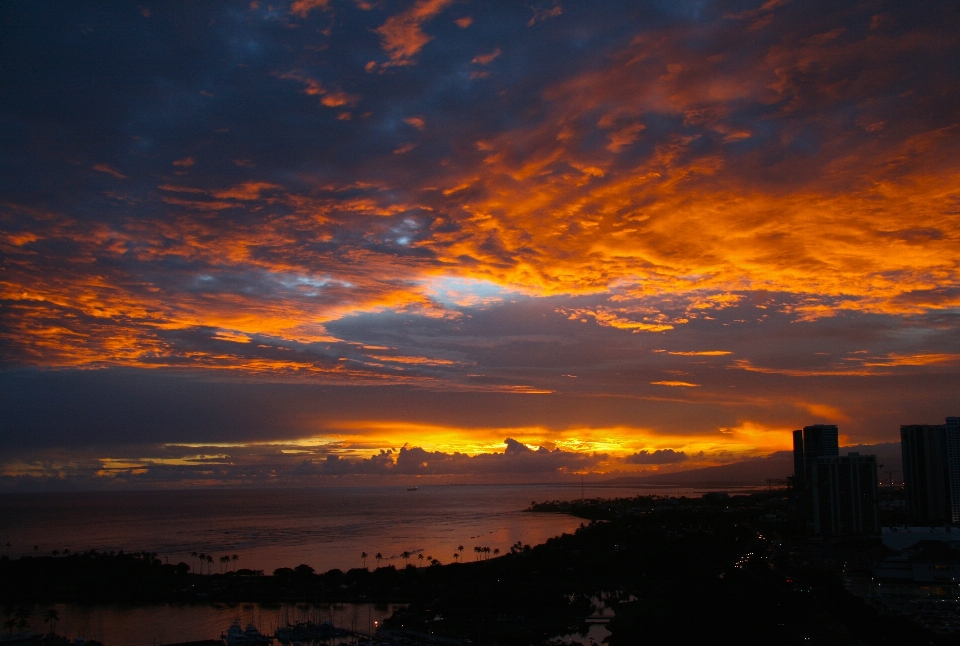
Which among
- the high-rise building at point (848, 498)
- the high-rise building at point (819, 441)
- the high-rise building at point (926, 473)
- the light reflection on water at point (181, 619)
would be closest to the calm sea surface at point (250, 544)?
the light reflection on water at point (181, 619)

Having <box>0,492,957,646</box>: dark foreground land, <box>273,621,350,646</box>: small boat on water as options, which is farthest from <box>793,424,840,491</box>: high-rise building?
<box>273,621,350,646</box>: small boat on water

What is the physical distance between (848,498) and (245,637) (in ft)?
106

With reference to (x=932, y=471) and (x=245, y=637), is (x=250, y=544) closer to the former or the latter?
(x=245, y=637)

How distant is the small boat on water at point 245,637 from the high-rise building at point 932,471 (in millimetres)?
39386

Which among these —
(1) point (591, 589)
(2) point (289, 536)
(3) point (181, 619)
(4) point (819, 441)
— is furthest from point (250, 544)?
(4) point (819, 441)

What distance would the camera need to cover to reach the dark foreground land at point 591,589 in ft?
46.9

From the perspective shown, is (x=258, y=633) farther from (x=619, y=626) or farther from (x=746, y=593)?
(x=746, y=593)

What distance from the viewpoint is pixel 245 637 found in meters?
16.3

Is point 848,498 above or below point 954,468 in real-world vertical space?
below

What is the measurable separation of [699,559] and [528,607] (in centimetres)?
901

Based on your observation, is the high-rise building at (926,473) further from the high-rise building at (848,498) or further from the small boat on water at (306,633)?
the small boat on water at (306,633)

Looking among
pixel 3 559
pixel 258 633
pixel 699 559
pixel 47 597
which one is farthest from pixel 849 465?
pixel 3 559

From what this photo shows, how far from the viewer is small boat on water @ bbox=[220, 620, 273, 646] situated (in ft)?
52.6

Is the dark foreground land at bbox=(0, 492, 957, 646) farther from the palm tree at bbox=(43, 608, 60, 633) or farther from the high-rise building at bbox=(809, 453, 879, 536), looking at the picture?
the high-rise building at bbox=(809, 453, 879, 536)
